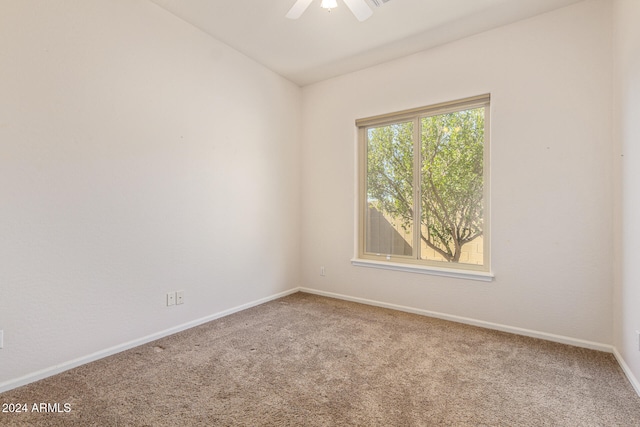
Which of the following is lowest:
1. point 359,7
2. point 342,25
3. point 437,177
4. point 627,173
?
point 627,173

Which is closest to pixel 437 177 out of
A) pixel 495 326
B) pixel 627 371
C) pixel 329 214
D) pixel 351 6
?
pixel 329 214

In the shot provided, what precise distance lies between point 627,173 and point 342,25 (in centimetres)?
242

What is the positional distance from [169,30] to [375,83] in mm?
2092

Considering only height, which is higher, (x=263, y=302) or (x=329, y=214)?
(x=329, y=214)

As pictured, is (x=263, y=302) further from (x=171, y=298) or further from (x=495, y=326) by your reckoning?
(x=495, y=326)

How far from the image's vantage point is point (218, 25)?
2.73m

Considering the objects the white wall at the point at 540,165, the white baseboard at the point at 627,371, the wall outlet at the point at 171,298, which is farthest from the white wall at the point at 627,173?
the wall outlet at the point at 171,298

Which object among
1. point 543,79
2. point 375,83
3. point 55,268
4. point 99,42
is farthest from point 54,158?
point 543,79

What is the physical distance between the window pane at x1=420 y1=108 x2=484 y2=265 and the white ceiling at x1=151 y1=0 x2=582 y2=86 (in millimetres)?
770

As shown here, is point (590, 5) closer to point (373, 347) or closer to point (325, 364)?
point (373, 347)

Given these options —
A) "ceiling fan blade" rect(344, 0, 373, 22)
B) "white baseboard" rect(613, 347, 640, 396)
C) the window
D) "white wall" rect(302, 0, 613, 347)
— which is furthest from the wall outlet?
"white baseboard" rect(613, 347, 640, 396)

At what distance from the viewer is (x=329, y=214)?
12.5 feet

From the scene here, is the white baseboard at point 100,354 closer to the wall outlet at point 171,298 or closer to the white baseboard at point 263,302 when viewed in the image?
the white baseboard at point 263,302

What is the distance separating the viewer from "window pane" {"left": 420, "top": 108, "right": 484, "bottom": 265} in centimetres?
296
